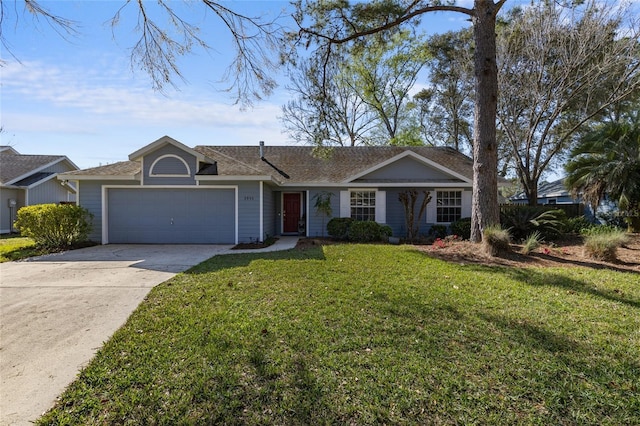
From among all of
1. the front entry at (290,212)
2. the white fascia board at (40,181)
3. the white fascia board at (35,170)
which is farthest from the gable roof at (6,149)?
the front entry at (290,212)

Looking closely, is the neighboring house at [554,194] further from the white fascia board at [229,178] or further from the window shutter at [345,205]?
the white fascia board at [229,178]

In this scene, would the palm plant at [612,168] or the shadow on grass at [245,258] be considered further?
the palm plant at [612,168]

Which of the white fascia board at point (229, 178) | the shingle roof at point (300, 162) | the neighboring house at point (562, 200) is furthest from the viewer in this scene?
the neighboring house at point (562, 200)

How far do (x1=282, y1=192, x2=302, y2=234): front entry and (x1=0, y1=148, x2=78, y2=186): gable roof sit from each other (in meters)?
14.7

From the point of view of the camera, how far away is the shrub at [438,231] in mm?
13820

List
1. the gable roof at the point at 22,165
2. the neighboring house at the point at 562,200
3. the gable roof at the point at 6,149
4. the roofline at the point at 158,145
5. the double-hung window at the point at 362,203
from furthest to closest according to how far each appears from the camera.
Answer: the gable roof at the point at 6,149 → the gable roof at the point at 22,165 → the neighboring house at the point at 562,200 → the double-hung window at the point at 362,203 → the roofline at the point at 158,145

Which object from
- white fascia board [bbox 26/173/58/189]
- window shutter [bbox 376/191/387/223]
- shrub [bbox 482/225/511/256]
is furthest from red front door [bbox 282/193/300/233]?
white fascia board [bbox 26/173/58/189]

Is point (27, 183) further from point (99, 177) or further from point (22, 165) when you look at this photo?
point (99, 177)

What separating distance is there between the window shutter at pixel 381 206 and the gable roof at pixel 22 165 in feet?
62.1

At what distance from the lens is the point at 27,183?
1836cm

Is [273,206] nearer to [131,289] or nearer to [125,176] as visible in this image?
[125,176]

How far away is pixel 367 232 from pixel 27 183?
18.9m

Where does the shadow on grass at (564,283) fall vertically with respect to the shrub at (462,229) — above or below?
below

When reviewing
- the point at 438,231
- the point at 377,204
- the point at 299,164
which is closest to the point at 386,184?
the point at 377,204
